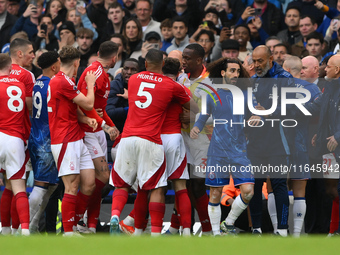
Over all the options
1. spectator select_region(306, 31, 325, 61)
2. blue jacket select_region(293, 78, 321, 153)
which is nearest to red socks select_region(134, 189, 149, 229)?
blue jacket select_region(293, 78, 321, 153)

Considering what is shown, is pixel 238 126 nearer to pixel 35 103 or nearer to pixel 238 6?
pixel 35 103

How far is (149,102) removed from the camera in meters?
8.27

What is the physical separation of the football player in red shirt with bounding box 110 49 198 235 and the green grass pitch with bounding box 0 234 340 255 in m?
1.91

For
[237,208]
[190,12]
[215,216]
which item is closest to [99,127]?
[215,216]

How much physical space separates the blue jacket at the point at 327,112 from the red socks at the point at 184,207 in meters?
2.08

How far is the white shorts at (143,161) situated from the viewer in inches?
325

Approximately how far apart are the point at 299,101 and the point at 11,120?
3.89m

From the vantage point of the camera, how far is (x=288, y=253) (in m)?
5.58

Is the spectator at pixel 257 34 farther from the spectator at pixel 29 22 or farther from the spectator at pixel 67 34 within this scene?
the spectator at pixel 29 22

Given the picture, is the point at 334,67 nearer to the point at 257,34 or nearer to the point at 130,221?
the point at 130,221

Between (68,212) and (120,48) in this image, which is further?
(120,48)

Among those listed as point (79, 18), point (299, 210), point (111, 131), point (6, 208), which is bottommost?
point (6, 208)

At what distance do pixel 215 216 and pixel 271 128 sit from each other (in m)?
1.43

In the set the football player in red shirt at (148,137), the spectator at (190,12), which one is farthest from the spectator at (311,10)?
the football player in red shirt at (148,137)
